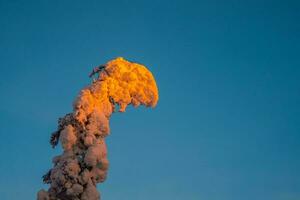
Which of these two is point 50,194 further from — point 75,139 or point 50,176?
point 75,139

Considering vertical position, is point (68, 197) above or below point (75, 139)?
below

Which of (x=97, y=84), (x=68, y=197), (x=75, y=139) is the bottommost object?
(x=68, y=197)

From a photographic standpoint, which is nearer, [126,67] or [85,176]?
[85,176]

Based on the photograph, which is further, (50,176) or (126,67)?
(126,67)

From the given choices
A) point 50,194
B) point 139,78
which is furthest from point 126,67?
point 50,194

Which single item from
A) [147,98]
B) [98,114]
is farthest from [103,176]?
[147,98]

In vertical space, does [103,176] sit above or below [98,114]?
below

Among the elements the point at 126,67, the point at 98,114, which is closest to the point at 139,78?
the point at 126,67

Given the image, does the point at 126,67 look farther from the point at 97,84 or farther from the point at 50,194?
the point at 50,194
